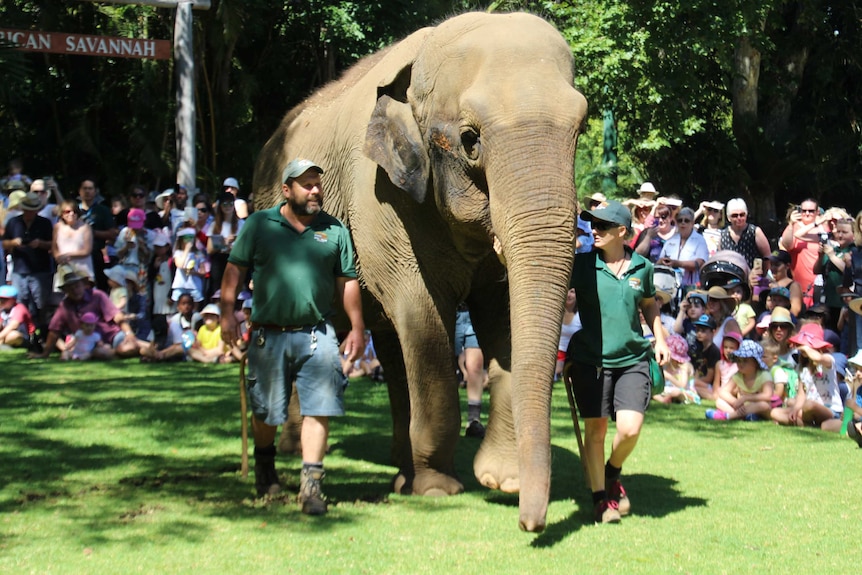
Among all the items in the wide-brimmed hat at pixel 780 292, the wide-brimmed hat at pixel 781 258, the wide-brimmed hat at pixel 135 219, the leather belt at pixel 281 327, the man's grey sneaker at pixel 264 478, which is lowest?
the man's grey sneaker at pixel 264 478

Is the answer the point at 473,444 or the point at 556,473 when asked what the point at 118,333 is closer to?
the point at 473,444

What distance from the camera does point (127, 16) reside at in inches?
979

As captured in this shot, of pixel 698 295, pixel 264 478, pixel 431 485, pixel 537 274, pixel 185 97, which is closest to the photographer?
pixel 537 274

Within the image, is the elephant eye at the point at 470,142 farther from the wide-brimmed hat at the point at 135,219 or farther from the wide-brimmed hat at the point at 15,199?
the wide-brimmed hat at the point at 15,199

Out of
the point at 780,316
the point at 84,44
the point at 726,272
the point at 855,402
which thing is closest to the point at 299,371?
the point at 855,402

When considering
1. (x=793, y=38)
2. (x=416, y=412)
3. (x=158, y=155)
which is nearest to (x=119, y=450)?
(x=416, y=412)

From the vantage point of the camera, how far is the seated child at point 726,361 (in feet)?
40.7

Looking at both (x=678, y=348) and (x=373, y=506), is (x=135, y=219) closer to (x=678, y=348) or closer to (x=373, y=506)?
(x=678, y=348)

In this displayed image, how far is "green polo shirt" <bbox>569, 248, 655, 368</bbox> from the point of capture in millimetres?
7082

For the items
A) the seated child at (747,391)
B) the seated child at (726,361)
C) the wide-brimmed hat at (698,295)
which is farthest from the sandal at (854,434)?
the wide-brimmed hat at (698,295)

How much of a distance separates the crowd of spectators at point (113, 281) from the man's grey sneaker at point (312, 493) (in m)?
7.59

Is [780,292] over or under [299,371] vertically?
over

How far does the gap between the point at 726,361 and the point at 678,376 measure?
1.77ft

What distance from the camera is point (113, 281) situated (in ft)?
51.9
